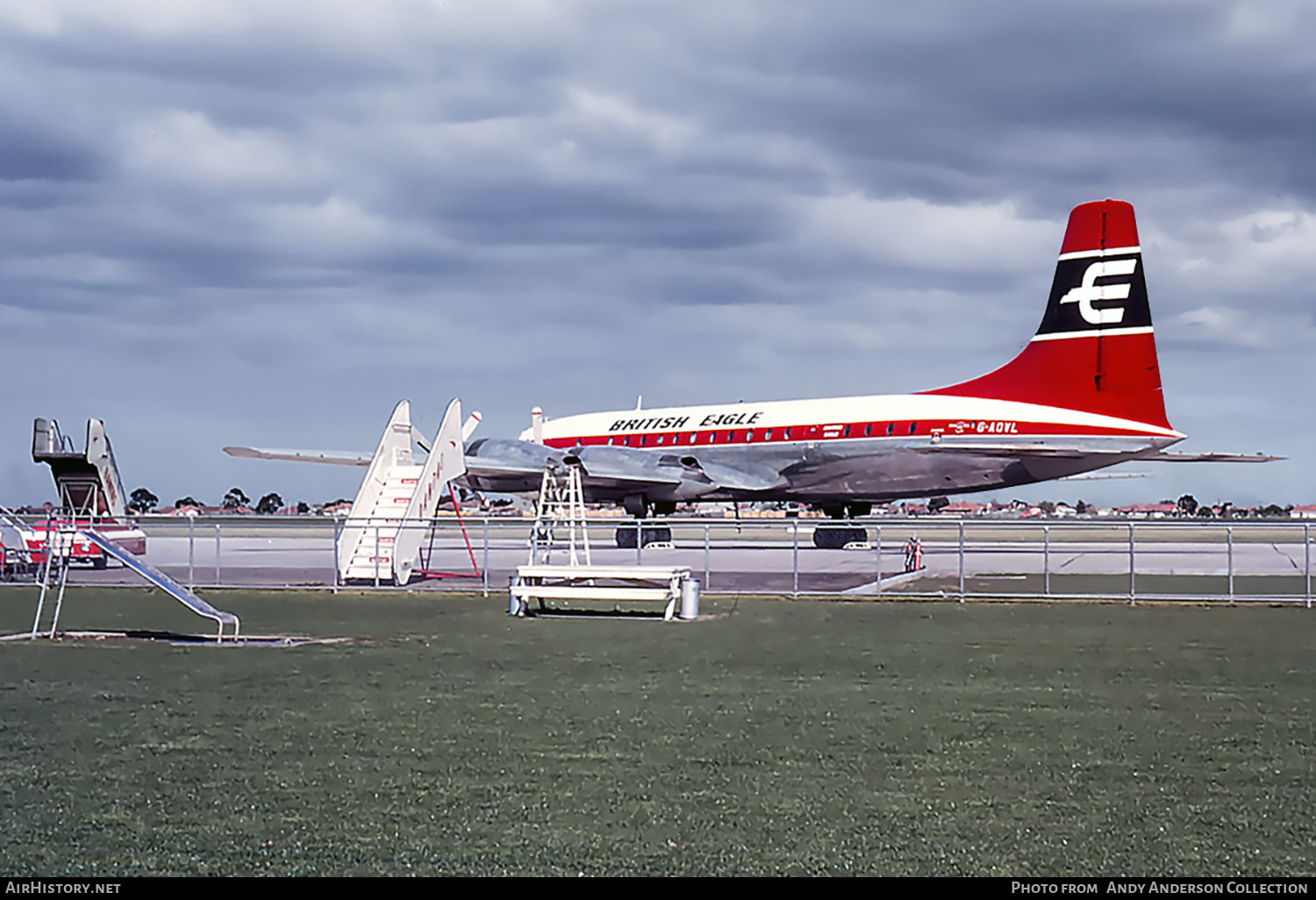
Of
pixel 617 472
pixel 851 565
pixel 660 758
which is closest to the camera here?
pixel 660 758

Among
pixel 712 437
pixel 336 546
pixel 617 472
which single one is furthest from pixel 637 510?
pixel 336 546

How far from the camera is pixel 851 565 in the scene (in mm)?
30281

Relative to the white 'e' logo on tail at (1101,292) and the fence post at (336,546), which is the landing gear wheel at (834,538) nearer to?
the white 'e' logo on tail at (1101,292)

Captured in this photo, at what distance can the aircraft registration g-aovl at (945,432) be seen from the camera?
28.6 meters

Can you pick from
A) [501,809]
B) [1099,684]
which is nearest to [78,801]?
[501,809]

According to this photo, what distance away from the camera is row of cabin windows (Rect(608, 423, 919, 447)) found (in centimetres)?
3150

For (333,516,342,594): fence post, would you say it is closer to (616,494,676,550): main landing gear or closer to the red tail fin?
(616,494,676,550): main landing gear

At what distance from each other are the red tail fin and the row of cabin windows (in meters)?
3.76

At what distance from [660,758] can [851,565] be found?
2337 cm

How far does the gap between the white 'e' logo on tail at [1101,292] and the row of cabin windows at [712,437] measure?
4.81 meters

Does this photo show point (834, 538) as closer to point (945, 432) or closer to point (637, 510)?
point (637, 510)

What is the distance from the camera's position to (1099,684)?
10.6 metres

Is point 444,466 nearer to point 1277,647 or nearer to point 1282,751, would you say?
point 1277,647
